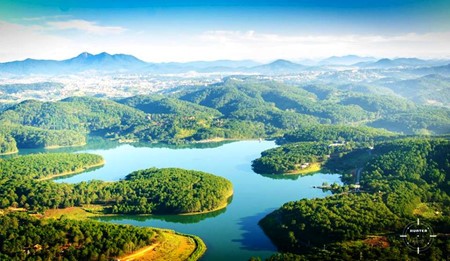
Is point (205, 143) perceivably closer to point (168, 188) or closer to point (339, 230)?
point (168, 188)

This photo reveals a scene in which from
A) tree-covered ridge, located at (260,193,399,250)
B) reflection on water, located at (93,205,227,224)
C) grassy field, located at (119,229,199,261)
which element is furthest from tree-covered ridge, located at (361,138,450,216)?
grassy field, located at (119,229,199,261)

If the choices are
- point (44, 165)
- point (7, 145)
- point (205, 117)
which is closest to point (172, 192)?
point (44, 165)

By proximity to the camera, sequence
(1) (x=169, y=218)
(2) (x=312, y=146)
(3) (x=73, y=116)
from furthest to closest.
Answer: (3) (x=73, y=116) < (2) (x=312, y=146) < (1) (x=169, y=218)

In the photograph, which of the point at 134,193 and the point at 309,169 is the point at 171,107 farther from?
the point at 134,193

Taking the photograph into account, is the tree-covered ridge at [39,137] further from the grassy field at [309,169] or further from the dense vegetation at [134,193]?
the grassy field at [309,169]

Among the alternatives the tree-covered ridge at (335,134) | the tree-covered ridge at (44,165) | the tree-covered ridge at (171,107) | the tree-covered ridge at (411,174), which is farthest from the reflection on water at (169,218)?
the tree-covered ridge at (171,107)

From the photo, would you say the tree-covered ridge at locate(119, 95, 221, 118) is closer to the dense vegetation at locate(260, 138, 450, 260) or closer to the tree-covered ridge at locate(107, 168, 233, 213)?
the tree-covered ridge at locate(107, 168, 233, 213)
